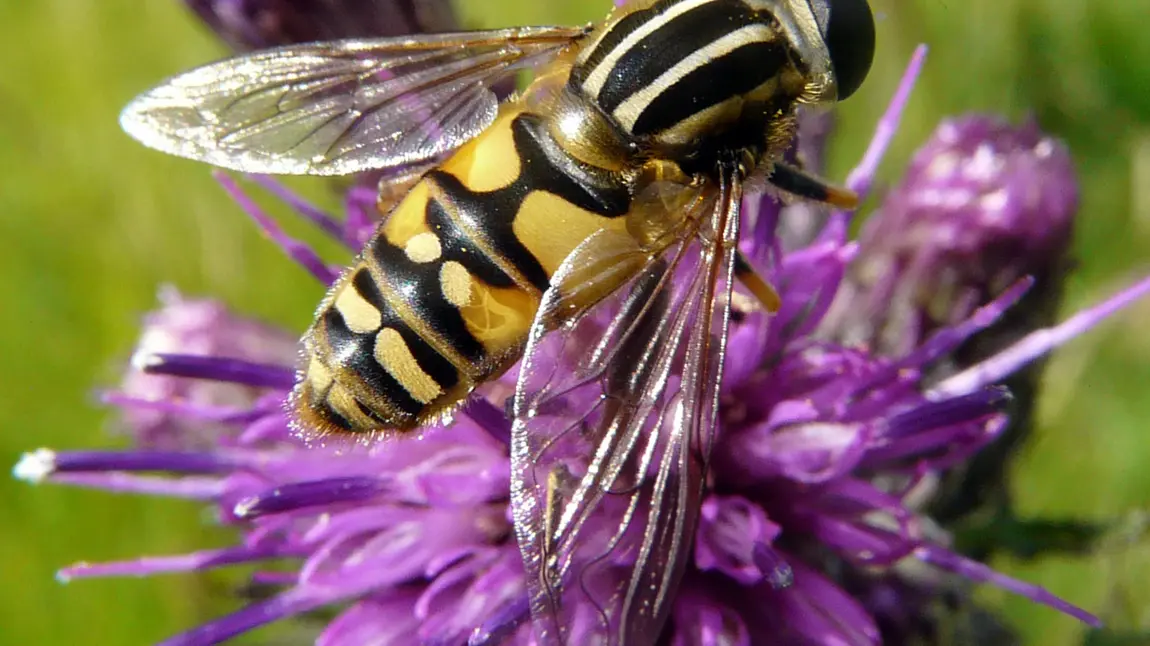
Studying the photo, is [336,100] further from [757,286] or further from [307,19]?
[757,286]

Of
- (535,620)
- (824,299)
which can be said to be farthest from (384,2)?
(535,620)

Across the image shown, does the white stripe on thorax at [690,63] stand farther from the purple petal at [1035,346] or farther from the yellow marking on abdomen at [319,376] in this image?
the purple petal at [1035,346]

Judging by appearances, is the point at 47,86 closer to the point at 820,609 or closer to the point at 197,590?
the point at 197,590

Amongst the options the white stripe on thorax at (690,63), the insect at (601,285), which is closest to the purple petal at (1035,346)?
the insect at (601,285)

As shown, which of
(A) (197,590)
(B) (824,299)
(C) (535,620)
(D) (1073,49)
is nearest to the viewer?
(C) (535,620)

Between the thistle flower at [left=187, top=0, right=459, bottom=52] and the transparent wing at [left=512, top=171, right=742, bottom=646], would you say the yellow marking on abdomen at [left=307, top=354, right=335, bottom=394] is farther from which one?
the thistle flower at [left=187, top=0, right=459, bottom=52]
